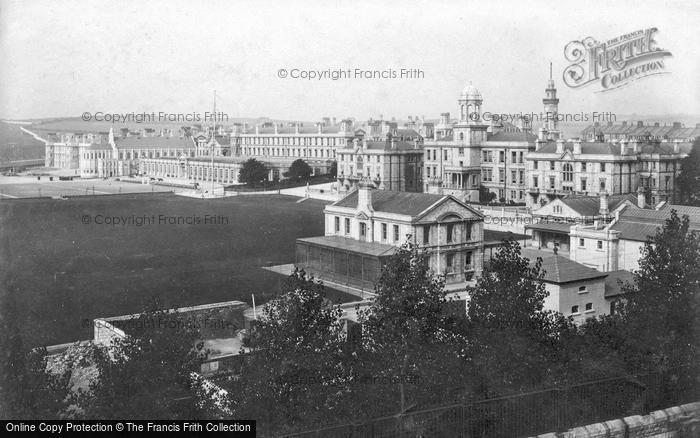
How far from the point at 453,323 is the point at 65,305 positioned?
17604 millimetres

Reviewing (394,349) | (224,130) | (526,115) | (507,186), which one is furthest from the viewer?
(224,130)

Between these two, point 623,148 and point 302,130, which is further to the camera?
point 302,130

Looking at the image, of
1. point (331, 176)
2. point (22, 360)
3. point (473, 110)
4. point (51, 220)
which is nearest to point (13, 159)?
point (331, 176)

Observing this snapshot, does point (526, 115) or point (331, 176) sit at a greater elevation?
point (526, 115)

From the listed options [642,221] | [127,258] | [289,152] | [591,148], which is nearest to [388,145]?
[591,148]

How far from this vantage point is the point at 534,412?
15492 mm

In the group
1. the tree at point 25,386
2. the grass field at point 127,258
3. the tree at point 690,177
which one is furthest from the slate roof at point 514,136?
the tree at point 25,386

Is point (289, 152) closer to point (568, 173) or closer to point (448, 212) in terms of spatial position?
point (568, 173)

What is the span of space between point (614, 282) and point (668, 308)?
35.2ft

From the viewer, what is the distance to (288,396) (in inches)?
614

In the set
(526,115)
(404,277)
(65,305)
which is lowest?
(65,305)

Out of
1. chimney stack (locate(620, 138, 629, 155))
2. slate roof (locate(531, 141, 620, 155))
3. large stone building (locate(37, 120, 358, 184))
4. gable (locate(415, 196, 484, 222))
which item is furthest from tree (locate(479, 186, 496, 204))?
gable (locate(415, 196, 484, 222))

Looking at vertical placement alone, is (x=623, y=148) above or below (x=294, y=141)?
below

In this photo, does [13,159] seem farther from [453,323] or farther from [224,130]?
[453,323]
